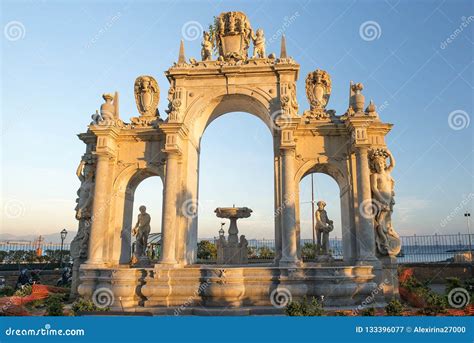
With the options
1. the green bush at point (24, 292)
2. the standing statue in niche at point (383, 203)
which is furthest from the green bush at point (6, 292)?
the standing statue in niche at point (383, 203)

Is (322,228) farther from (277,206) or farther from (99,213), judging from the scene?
(99,213)

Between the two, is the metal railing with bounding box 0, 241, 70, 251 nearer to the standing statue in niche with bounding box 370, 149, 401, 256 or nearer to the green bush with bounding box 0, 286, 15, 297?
the green bush with bounding box 0, 286, 15, 297

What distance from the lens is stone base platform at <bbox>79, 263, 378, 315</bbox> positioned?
1401 cm

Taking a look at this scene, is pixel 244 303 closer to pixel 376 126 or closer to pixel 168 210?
pixel 168 210

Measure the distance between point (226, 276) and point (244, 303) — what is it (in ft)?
4.57

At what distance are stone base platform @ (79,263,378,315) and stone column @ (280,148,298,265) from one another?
0.71 meters

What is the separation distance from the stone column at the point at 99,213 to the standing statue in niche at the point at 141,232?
1511 millimetres

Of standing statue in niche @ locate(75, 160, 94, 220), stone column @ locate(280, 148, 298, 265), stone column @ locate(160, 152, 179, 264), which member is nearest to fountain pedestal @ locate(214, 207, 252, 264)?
stone column @ locate(160, 152, 179, 264)

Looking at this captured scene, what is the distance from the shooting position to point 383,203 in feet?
55.2

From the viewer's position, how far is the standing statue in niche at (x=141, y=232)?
61.3ft

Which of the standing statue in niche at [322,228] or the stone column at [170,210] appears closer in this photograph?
the stone column at [170,210]

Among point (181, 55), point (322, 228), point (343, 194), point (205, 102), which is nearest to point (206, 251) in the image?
point (322, 228)

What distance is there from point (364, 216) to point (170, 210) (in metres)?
8.56

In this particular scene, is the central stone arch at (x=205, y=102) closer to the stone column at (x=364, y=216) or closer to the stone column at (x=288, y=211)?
the stone column at (x=288, y=211)
